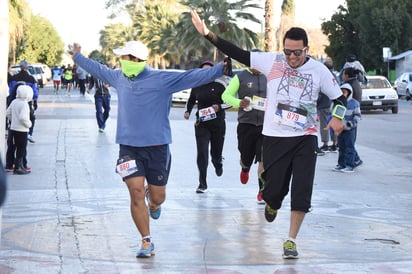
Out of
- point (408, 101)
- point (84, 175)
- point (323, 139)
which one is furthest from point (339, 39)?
point (84, 175)

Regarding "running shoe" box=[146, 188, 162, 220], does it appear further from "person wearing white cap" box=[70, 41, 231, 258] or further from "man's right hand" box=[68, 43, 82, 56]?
"man's right hand" box=[68, 43, 82, 56]

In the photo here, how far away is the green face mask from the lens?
8086 millimetres

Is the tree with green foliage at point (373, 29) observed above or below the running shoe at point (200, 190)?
above

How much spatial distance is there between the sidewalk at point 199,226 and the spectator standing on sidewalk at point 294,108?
603 mm

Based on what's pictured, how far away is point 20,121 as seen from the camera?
14.3 meters

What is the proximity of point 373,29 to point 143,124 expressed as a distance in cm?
6151

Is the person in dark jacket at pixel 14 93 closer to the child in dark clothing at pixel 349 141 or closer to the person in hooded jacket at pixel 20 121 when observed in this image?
the person in hooded jacket at pixel 20 121

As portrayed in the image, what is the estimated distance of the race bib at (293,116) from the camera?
798 centimetres

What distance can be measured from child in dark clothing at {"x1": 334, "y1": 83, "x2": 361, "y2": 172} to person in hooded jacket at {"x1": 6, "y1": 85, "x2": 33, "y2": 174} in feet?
17.0

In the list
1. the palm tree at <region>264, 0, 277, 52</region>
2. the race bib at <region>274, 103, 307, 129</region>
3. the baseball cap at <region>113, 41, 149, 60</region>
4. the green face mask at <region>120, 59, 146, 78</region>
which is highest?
the palm tree at <region>264, 0, 277, 52</region>

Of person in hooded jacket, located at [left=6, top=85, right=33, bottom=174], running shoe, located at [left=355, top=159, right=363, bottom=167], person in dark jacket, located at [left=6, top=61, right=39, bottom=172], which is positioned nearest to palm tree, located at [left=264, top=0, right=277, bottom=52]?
person in dark jacket, located at [left=6, top=61, right=39, bottom=172]

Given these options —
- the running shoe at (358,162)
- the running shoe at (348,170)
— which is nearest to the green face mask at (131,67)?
the running shoe at (348,170)

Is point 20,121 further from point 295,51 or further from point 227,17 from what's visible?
point 227,17

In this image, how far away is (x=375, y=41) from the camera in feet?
224
